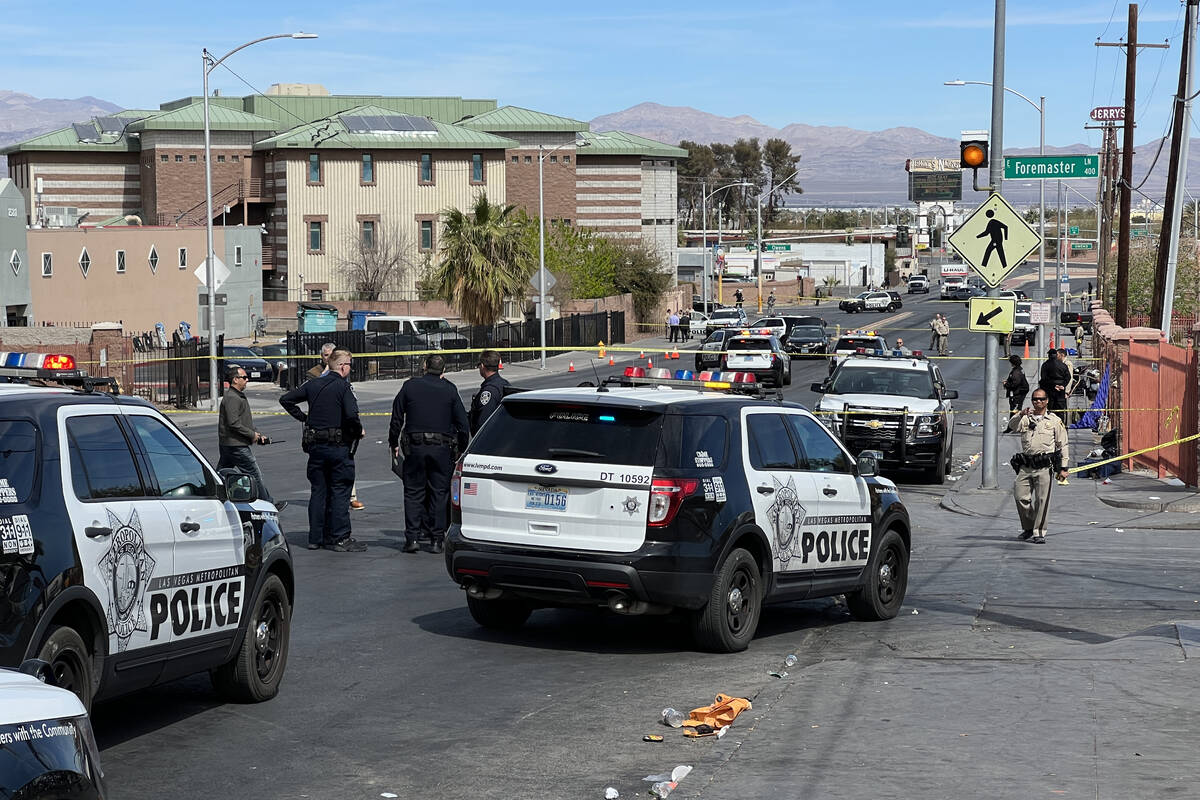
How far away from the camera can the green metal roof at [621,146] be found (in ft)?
368

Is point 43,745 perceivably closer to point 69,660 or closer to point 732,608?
point 69,660

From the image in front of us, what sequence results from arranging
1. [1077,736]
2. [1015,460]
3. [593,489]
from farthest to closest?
[1015,460], [593,489], [1077,736]

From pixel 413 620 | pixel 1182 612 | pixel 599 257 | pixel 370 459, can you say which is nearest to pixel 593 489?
pixel 413 620

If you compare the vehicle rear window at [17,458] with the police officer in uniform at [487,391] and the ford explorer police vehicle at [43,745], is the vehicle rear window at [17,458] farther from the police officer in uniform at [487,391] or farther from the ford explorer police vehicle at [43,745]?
the police officer in uniform at [487,391]

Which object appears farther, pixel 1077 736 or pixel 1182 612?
pixel 1182 612

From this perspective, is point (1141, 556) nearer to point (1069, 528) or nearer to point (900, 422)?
point (1069, 528)

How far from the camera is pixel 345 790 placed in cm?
688

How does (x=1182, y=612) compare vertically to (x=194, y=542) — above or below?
below

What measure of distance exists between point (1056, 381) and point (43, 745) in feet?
89.7

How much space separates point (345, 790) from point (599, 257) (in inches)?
2981

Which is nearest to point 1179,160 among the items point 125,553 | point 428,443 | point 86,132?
point 428,443

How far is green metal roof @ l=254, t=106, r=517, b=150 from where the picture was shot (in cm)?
8894

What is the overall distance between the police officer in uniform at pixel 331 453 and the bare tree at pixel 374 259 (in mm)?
75074

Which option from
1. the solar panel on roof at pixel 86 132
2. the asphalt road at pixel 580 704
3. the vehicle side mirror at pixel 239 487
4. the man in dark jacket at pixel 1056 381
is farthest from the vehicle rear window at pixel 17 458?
the solar panel on roof at pixel 86 132
